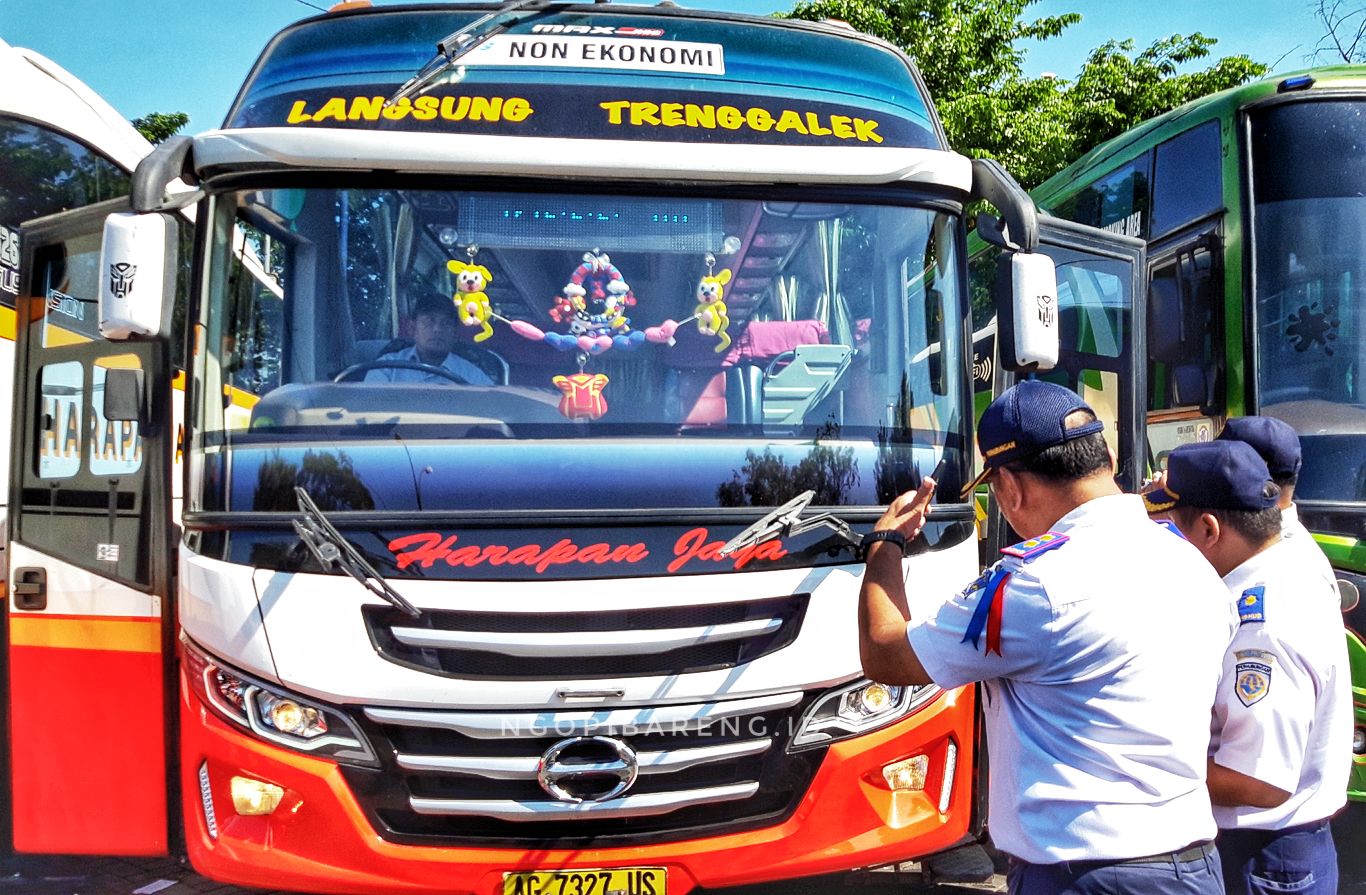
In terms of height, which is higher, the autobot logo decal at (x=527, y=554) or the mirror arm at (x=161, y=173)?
the mirror arm at (x=161, y=173)

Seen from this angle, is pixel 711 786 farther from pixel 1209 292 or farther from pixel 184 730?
pixel 1209 292

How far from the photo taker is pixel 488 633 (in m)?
3.32

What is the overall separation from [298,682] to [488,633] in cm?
54

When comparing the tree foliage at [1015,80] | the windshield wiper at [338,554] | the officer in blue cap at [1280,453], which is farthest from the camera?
the tree foliage at [1015,80]

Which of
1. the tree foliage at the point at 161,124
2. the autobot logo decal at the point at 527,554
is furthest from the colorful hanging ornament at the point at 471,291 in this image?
the tree foliage at the point at 161,124

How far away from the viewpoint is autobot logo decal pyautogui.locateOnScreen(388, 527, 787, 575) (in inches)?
133

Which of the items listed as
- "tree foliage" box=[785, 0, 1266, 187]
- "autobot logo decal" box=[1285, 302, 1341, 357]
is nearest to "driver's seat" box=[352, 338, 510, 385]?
"autobot logo decal" box=[1285, 302, 1341, 357]

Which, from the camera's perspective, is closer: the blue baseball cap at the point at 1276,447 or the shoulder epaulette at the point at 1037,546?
the shoulder epaulette at the point at 1037,546

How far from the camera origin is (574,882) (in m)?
Answer: 3.34

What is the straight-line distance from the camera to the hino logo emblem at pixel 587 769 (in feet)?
10.9

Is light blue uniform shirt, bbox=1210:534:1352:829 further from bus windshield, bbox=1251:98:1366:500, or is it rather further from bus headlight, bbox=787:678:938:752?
bus windshield, bbox=1251:98:1366:500

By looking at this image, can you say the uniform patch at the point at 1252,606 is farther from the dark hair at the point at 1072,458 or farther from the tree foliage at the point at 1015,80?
the tree foliage at the point at 1015,80

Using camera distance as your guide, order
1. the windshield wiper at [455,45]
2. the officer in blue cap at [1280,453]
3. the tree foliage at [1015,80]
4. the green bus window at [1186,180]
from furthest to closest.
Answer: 1. the tree foliage at [1015,80]
2. the green bus window at [1186,180]
3. the windshield wiper at [455,45]
4. the officer in blue cap at [1280,453]

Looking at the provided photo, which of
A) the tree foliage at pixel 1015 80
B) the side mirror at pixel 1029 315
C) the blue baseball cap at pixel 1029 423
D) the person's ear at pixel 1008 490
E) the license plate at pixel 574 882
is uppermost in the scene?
the tree foliage at pixel 1015 80
